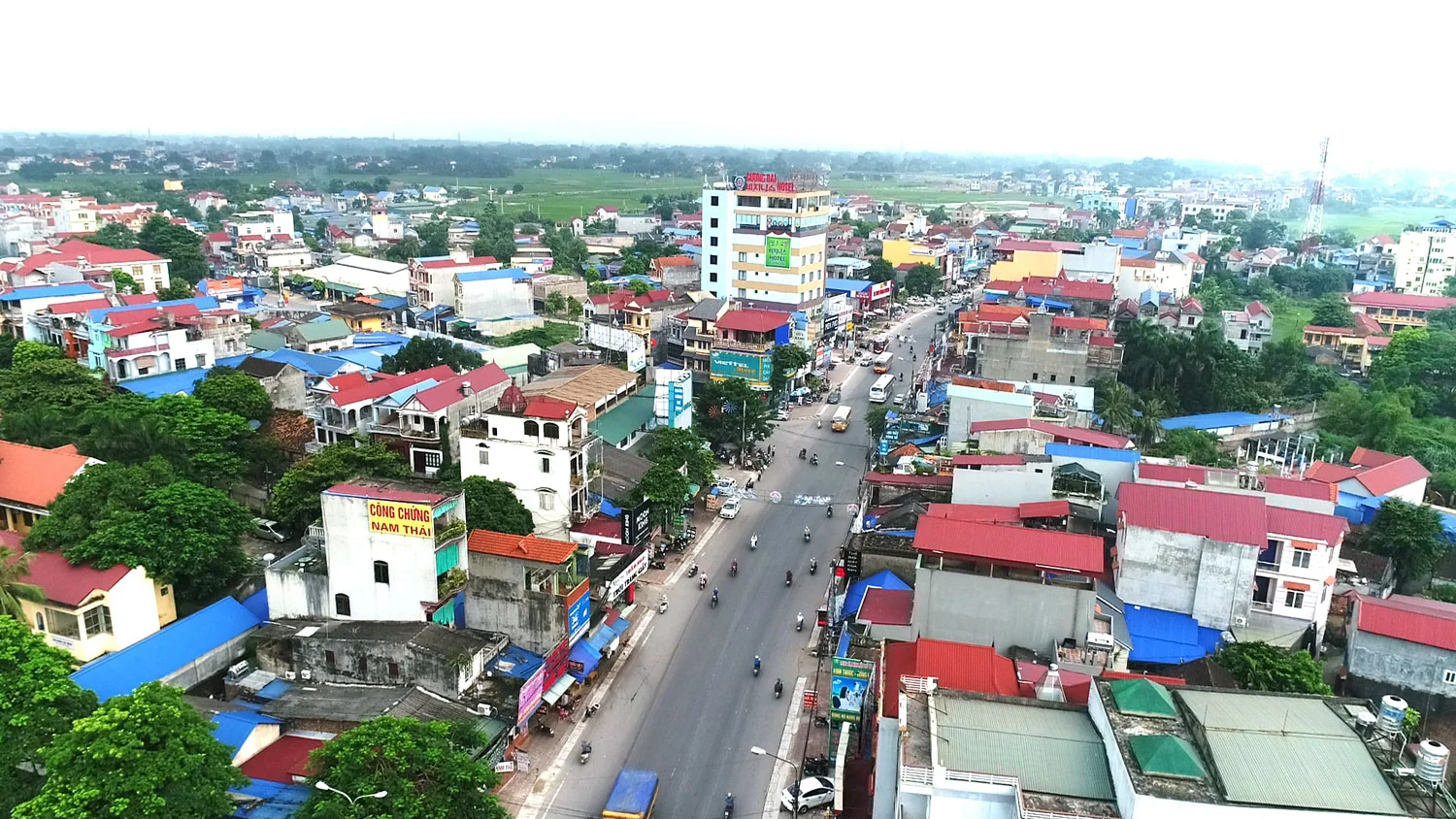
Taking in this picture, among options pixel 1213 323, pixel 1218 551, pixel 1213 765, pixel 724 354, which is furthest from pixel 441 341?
pixel 1213 323

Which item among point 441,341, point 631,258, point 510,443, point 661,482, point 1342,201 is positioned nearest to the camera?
point 510,443

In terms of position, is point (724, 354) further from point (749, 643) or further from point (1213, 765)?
point (1213, 765)

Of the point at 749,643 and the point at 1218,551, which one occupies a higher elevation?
the point at 1218,551

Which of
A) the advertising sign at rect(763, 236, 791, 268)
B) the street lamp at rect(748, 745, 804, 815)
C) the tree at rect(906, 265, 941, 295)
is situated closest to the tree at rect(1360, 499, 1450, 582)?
the street lamp at rect(748, 745, 804, 815)

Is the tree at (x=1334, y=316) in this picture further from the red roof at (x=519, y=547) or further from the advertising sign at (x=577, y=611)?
the red roof at (x=519, y=547)

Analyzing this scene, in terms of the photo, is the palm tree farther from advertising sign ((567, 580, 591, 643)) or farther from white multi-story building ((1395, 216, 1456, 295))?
white multi-story building ((1395, 216, 1456, 295))

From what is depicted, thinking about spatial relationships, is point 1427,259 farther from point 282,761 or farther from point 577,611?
point 282,761
